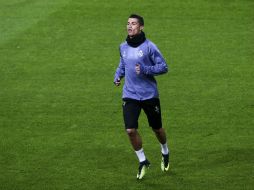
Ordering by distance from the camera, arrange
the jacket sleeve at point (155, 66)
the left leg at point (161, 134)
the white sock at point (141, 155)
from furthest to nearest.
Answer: the left leg at point (161, 134)
the white sock at point (141, 155)
the jacket sleeve at point (155, 66)

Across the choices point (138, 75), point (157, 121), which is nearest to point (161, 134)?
point (157, 121)

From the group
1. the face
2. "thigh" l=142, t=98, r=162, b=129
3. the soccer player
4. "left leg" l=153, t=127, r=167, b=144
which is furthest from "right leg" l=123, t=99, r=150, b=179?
the face

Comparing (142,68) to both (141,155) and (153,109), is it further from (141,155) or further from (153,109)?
(141,155)

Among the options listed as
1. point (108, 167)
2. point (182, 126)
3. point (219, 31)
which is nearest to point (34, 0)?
point (219, 31)

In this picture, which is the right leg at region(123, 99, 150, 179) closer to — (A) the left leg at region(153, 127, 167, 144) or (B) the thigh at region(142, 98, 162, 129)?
(B) the thigh at region(142, 98, 162, 129)

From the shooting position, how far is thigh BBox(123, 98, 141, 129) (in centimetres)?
1120

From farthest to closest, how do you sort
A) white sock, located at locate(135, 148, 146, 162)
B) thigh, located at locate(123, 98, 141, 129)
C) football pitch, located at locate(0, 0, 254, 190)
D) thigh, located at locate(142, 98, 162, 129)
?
football pitch, located at locate(0, 0, 254, 190)
white sock, located at locate(135, 148, 146, 162)
thigh, located at locate(142, 98, 162, 129)
thigh, located at locate(123, 98, 141, 129)

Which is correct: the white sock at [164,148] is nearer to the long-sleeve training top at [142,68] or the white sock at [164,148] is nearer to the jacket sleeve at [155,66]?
the long-sleeve training top at [142,68]

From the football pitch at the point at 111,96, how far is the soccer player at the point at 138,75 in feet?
2.44

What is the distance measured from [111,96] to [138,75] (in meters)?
3.97

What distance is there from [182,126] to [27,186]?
339 centimetres

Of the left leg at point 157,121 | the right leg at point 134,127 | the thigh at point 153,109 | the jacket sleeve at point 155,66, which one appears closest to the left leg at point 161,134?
the left leg at point 157,121

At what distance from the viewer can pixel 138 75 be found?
36.7ft

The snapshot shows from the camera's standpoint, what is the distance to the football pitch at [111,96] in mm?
11680
